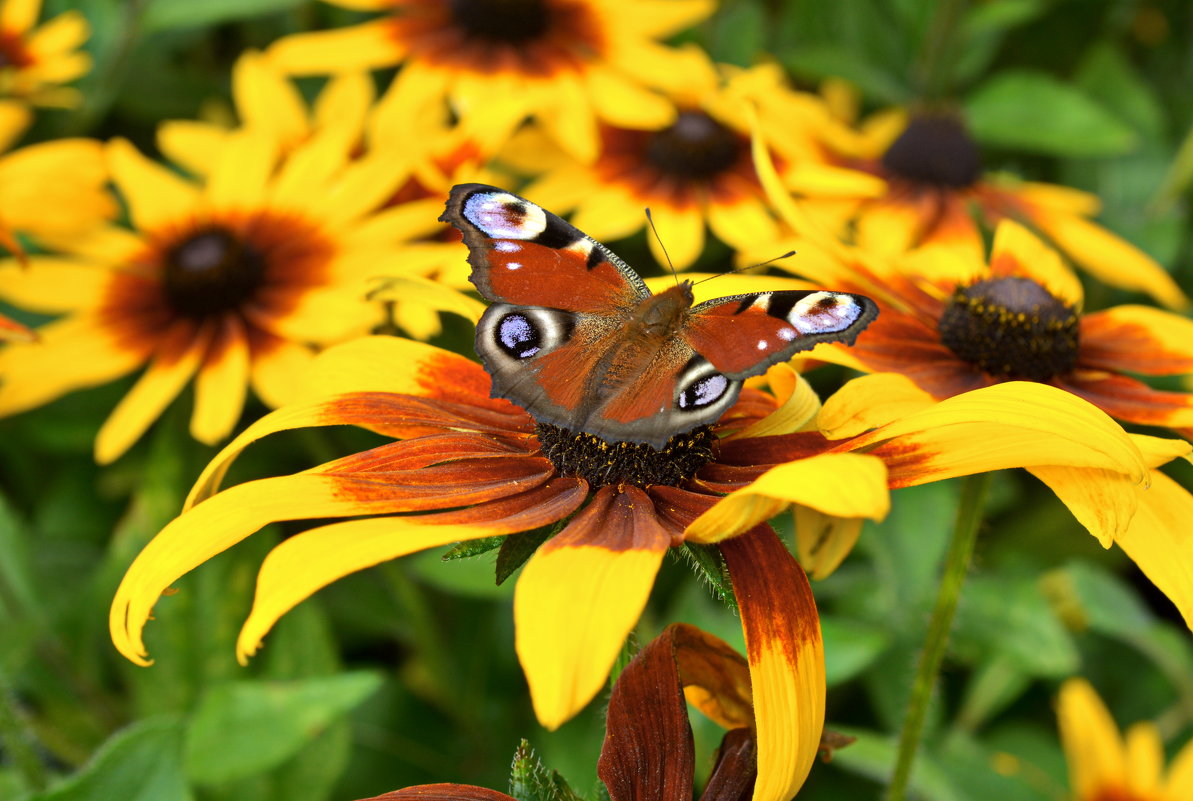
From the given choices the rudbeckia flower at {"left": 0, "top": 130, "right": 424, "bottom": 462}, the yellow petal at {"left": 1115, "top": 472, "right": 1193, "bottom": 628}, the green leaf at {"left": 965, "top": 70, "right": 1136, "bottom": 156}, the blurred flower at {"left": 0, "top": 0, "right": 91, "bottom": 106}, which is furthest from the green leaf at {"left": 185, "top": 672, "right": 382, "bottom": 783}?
the green leaf at {"left": 965, "top": 70, "right": 1136, "bottom": 156}

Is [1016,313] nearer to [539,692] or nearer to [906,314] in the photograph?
[906,314]

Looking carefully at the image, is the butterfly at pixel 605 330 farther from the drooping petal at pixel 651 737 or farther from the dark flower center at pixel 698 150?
the dark flower center at pixel 698 150

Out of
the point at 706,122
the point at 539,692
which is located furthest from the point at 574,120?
the point at 539,692

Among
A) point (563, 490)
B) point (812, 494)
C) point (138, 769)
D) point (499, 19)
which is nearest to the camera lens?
point (812, 494)

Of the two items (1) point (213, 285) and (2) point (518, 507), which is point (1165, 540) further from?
→ (1) point (213, 285)

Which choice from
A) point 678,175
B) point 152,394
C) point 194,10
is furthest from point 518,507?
point 194,10

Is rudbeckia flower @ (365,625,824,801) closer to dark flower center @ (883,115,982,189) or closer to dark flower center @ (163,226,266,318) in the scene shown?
dark flower center @ (163,226,266,318)
